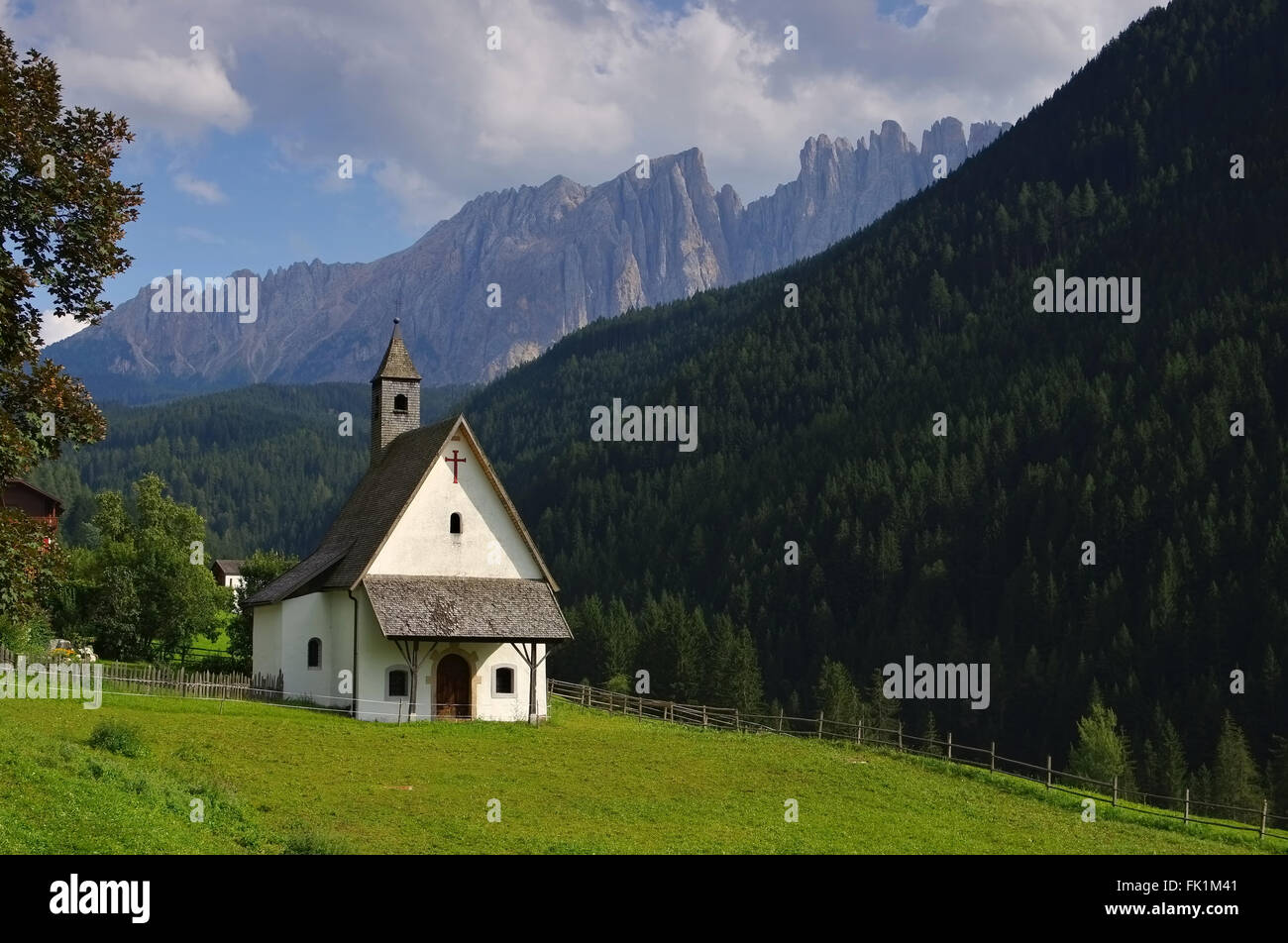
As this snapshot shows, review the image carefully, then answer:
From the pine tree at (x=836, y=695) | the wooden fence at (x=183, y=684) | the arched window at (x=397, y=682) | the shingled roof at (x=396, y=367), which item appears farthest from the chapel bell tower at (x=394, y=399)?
the pine tree at (x=836, y=695)

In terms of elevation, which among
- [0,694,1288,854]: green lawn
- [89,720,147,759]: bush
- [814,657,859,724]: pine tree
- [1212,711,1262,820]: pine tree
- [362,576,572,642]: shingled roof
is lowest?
[1212,711,1262,820]: pine tree

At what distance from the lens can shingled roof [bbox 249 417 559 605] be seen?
47.2 m

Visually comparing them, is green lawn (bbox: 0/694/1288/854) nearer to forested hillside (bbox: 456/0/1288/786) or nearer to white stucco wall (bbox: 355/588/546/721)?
white stucco wall (bbox: 355/588/546/721)

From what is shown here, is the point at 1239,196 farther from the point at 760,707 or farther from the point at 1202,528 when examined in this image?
the point at 760,707

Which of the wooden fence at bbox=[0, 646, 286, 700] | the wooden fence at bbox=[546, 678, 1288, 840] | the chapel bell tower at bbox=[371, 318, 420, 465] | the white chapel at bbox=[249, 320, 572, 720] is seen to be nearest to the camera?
the wooden fence at bbox=[546, 678, 1288, 840]

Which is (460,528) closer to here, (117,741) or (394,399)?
(394,399)

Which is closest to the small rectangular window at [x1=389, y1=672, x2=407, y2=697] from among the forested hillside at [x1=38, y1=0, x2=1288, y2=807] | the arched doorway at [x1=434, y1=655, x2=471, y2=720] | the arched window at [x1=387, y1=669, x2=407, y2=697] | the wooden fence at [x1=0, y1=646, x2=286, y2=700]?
the arched window at [x1=387, y1=669, x2=407, y2=697]

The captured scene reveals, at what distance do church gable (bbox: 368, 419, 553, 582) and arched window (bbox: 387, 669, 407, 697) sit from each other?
3475mm

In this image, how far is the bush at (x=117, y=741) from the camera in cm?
2927

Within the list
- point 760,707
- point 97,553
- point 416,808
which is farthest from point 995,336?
point 416,808

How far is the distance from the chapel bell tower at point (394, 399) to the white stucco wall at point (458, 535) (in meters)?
7.29

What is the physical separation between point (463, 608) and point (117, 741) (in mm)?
17329

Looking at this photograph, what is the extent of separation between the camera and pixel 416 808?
28.0m
